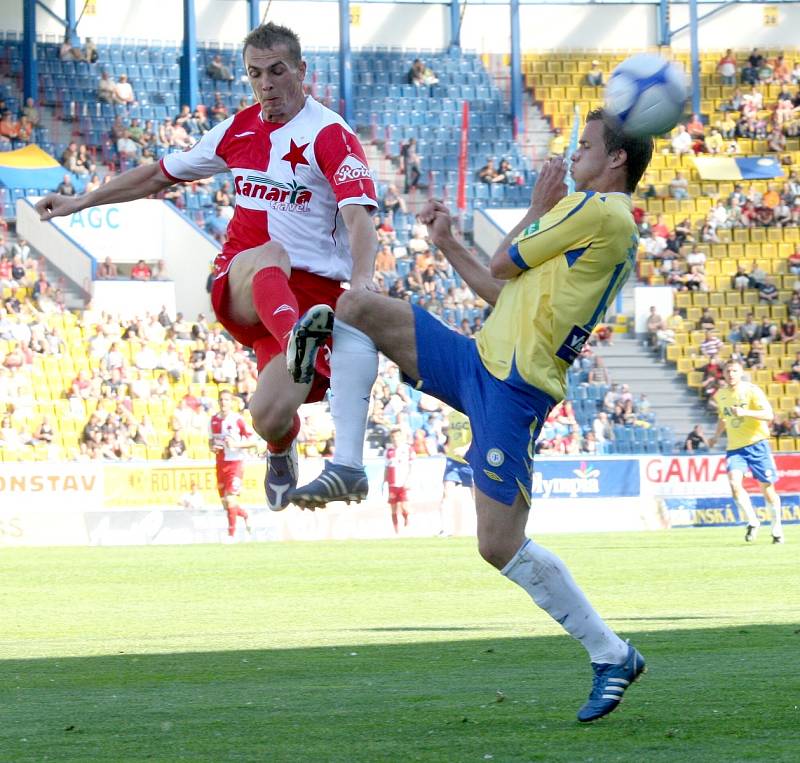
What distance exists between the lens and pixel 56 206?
752 centimetres

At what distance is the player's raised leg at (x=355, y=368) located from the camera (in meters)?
6.52

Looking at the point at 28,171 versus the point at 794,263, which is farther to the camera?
the point at 794,263

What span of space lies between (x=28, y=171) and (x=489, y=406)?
24.7 m

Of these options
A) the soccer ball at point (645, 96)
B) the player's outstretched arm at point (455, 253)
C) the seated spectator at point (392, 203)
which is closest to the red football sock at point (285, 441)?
the player's outstretched arm at point (455, 253)

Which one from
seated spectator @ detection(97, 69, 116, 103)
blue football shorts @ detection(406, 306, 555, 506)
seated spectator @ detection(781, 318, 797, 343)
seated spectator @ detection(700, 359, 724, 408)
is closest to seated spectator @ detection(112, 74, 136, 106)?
seated spectator @ detection(97, 69, 116, 103)

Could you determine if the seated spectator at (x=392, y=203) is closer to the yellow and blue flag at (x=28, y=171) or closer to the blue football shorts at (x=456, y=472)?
the yellow and blue flag at (x=28, y=171)

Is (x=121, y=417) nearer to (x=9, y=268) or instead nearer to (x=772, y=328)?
(x=9, y=268)

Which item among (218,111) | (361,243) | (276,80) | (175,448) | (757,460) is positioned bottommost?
(175,448)

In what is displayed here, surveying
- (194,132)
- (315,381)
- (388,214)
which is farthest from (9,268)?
(315,381)

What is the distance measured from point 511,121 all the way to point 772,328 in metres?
8.73

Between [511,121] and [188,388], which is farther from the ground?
[511,121]

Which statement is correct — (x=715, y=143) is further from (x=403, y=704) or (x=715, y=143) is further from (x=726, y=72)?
(x=403, y=704)

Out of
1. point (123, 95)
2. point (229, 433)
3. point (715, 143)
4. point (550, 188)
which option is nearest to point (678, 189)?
point (715, 143)

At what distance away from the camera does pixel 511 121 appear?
1430 inches
